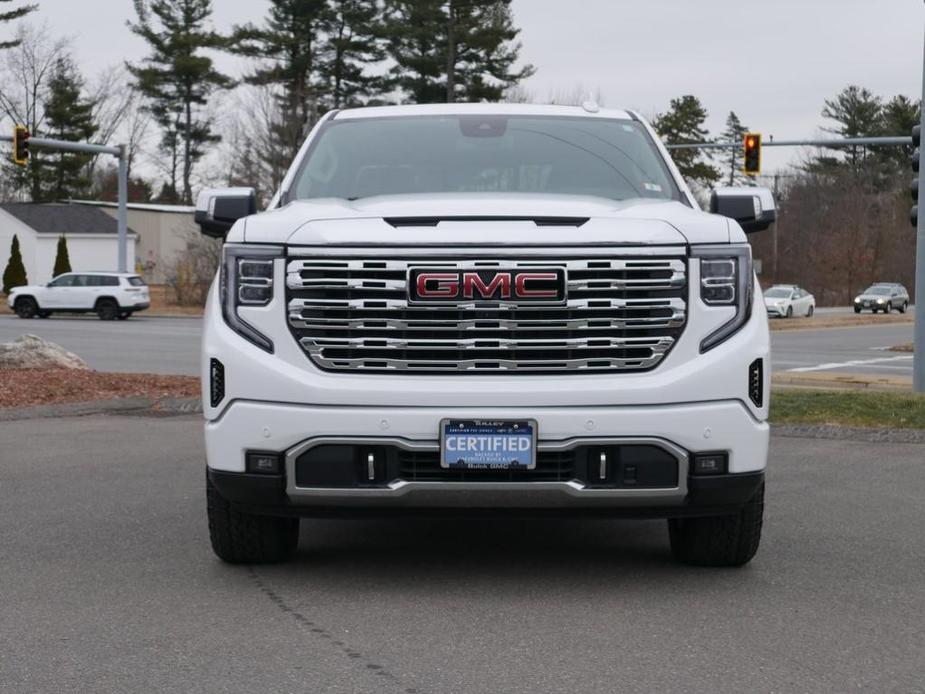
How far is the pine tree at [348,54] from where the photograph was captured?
65.0 m

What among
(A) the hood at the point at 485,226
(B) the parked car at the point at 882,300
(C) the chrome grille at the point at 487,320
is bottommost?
(B) the parked car at the point at 882,300

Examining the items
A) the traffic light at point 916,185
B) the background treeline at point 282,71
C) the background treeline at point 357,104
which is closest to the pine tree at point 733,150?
the background treeline at point 357,104

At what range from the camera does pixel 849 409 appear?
13.2 m

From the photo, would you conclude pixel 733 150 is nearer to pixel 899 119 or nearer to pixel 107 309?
pixel 899 119

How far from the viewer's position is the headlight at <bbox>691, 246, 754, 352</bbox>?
5.91m

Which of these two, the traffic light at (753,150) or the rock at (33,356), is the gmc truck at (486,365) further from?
the traffic light at (753,150)

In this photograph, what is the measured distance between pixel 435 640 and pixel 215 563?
1.74 metres

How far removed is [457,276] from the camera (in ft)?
19.0

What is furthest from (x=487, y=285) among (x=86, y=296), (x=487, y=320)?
(x=86, y=296)

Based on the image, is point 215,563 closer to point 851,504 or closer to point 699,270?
point 699,270

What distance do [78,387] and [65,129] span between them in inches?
2985

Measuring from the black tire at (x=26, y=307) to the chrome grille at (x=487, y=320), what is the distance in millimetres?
41899

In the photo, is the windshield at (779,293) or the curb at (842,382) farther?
the windshield at (779,293)

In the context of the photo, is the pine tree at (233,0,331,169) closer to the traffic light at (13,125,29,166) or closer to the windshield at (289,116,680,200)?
the traffic light at (13,125,29,166)
